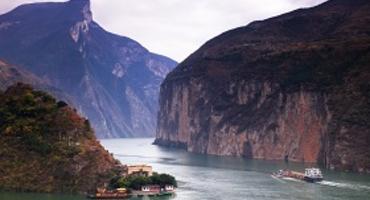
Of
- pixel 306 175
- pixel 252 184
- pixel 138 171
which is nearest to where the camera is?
pixel 138 171

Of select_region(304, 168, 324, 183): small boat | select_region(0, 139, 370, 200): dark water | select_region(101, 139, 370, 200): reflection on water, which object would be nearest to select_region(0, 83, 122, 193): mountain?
select_region(0, 139, 370, 200): dark water

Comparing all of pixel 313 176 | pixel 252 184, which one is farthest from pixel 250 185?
pixel 313 176

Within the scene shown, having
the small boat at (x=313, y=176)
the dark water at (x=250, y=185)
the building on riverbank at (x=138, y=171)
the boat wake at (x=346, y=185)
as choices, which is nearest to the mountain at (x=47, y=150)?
the building on riverbank at (x=138, y=171)

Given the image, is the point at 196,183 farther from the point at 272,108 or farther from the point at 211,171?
the point at 272,108

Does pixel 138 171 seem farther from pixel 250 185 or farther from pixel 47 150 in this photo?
pixel 250 185

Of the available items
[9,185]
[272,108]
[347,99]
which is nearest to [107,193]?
[9,185]
